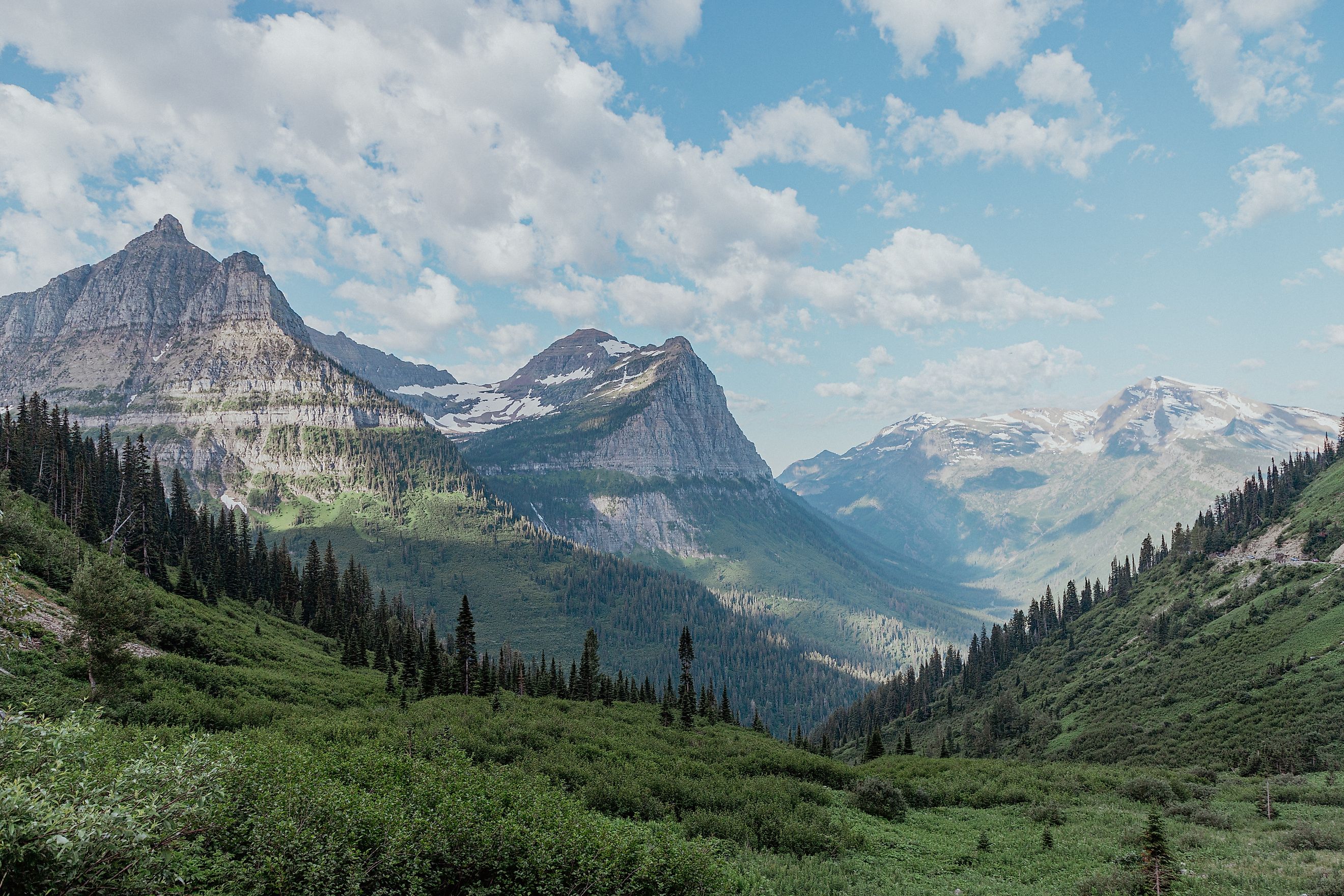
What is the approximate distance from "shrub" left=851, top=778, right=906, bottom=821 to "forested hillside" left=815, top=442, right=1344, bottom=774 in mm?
44538

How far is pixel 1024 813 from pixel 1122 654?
11598cm

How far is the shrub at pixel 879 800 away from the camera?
3625cm

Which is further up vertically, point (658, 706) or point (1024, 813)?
point (1024, 813)

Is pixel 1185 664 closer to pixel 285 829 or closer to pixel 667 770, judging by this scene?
pixel 667 770

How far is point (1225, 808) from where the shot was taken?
3447 centimetres

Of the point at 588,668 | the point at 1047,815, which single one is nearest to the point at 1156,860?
the point at 1047,815

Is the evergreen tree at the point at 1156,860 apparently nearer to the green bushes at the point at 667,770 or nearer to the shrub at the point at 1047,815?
the green bushes at the point at 667,770

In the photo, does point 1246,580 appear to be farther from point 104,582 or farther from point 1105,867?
point 104,582

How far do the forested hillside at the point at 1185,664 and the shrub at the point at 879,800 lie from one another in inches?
1753

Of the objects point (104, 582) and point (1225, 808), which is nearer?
point (1225, 808)

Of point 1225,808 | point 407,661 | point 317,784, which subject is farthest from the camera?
point 407,661

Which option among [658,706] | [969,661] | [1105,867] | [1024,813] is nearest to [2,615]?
[1105,867]

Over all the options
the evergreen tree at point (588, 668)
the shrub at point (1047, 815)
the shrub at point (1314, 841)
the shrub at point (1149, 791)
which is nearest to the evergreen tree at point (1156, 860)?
the shrub at point (1314, 841)

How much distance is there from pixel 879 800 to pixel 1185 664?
96970 millimetres
